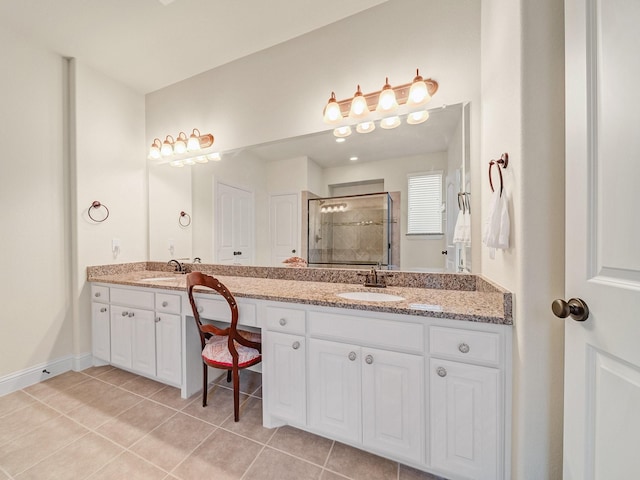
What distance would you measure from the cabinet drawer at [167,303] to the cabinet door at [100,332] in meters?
0.70

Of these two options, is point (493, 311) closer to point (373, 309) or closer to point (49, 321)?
point (373, 309)

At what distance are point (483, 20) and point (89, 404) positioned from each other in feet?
Answer: 11.1

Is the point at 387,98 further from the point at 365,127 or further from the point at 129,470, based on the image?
the point at 129,470

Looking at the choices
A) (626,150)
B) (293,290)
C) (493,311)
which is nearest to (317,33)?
(293,290)

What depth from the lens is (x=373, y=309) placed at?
1.20 m

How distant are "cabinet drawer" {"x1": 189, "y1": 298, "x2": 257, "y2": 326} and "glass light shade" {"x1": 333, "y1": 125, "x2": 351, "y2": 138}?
1313mm

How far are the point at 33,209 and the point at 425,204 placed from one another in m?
2.96

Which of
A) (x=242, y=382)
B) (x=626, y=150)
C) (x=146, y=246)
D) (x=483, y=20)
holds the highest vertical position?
(x=483, y=20)

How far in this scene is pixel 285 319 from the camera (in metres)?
1.41

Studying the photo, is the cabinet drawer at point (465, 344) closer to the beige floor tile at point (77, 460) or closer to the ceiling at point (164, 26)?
the beige floor tile at point (77, 460)

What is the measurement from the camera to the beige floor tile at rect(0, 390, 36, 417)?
1.70 meters

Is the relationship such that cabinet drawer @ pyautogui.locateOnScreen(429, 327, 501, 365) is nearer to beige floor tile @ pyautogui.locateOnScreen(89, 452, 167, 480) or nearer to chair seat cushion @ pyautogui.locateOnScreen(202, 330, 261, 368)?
chair seat cushion @ pyautogui.locateOnScreen(202, 330, 261, 368)

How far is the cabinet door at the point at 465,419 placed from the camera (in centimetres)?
103

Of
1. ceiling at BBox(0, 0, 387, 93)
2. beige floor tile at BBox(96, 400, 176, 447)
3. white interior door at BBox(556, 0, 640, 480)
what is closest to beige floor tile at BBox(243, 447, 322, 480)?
beige floor tile at BBox(96, 400, 176, 447)
